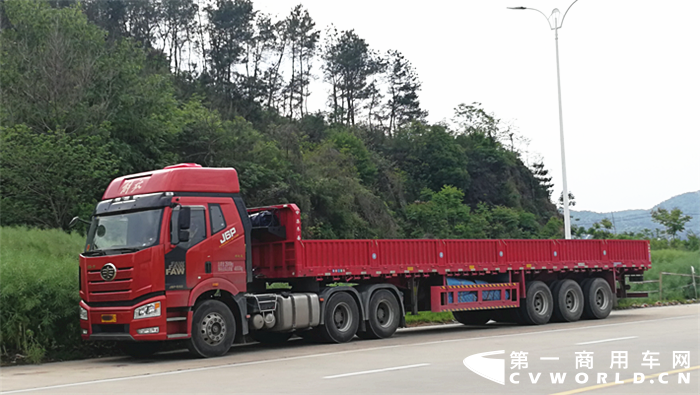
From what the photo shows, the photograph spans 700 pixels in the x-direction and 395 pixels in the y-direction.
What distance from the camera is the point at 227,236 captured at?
15523mm

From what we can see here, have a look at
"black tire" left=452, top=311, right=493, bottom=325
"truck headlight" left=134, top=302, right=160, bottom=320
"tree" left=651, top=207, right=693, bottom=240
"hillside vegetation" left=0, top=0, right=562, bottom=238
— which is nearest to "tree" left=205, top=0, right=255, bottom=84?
"hillside vegetation" left=0, top=0, right=562, bottom=238

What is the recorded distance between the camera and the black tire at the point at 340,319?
17219 millimetres

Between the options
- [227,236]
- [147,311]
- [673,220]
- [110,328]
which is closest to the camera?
[147,311]

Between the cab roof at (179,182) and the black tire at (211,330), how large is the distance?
2.15 meters

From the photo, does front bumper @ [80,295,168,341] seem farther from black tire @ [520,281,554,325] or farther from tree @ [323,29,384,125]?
tree @ [323,29,384,125]

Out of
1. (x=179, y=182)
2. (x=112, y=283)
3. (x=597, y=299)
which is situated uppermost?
(x=179, y=182)

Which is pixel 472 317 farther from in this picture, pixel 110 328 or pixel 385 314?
pixel 110 328

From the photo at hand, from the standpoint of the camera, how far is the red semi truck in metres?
14.5

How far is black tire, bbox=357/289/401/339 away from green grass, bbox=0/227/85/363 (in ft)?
19.9

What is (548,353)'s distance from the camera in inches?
536

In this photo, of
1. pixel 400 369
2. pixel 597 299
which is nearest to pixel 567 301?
pixel 597 299

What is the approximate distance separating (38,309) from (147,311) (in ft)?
8.35

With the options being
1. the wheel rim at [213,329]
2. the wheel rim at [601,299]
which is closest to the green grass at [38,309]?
the wheel rim at [213,329]

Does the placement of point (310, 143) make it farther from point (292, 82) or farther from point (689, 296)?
point (689, 296)
